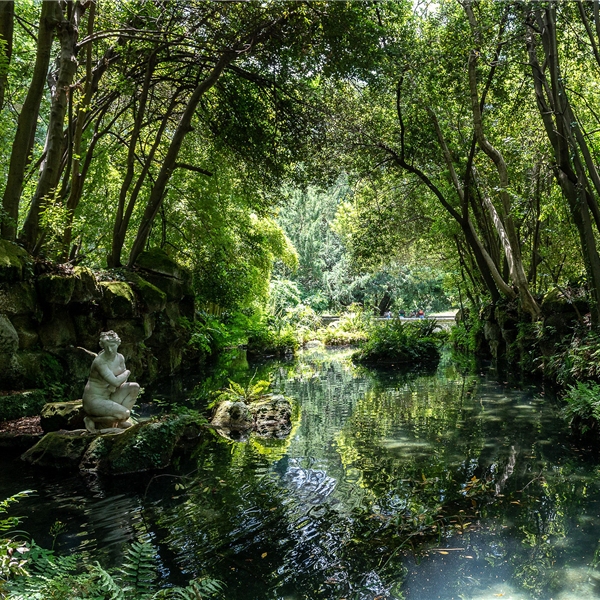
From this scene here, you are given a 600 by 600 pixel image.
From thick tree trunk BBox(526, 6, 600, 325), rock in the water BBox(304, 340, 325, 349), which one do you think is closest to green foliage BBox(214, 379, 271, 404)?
thick tree trunk BBox(526, 6, 600, 325)

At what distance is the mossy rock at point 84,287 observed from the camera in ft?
33.3

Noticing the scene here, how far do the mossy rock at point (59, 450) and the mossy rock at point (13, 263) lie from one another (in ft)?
10.5

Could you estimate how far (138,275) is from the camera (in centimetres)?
1348

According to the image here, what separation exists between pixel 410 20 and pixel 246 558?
447 inches

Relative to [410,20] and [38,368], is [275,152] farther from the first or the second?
[38,368]

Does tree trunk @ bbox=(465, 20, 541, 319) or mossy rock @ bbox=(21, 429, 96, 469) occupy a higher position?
tree trunk @ bbox=(465, 20, 541, 319)

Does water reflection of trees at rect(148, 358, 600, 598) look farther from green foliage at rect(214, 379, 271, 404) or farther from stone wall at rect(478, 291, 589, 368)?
stone wall at rect(478, 291, 589, 368)

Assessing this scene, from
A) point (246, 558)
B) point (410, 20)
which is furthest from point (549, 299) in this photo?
point (246, 558)

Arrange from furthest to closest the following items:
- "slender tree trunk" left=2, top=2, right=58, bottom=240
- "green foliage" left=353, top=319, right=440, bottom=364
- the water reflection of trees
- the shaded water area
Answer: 1. "green foliage" left=353, top=319, right=440, bottom=364
2. "slender tree trunk" left=2, top=2, right=58, bottom=240
3. the water reflection of trees
4. the shaded water area

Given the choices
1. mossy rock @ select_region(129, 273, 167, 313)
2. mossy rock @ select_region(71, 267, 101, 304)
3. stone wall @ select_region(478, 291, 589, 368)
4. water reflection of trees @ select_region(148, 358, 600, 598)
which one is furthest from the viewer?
mossy rock @ select_region(129, 273, 167, 313)

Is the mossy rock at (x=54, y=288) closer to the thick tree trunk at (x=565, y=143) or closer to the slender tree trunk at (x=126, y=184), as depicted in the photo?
the slender tree trunk at (x=126, y=184)

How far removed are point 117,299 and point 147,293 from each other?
159 cm

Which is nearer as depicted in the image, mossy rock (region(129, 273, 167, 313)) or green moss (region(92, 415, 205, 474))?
green moss (region(92, 415, 205, 474))

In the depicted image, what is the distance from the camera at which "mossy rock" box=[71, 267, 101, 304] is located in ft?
33.3
